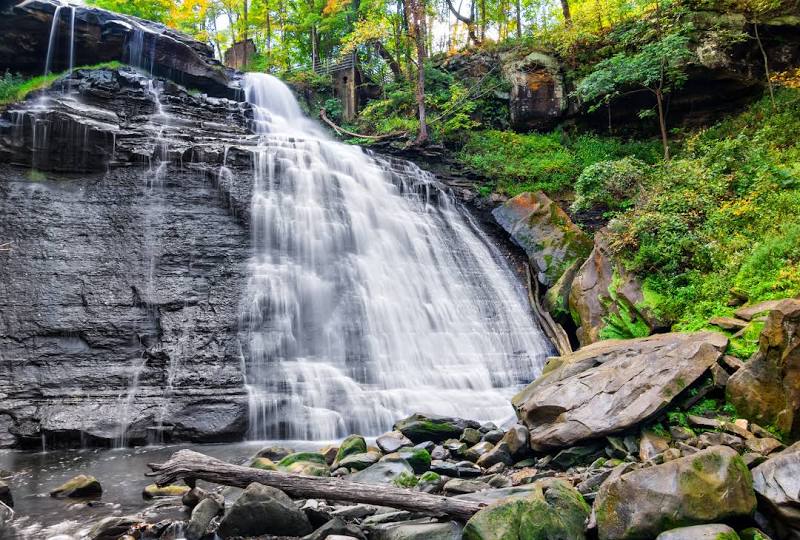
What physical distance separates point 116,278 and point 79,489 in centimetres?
550

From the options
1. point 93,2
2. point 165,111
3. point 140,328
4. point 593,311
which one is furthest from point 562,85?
point 93,2

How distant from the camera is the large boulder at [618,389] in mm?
6035

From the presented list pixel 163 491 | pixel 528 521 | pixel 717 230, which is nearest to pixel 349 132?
pixel 717 230

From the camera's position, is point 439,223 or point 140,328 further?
point 439,223

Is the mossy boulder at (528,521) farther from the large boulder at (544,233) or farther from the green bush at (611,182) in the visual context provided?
the large boulder at (544,233)

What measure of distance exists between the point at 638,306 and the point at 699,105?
12.6 metres

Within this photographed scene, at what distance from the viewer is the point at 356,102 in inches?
958

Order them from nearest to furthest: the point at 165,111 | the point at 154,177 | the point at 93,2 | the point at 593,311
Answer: the point at 593,311, the point at 154,177, the point at 165,111, the point at 93,2

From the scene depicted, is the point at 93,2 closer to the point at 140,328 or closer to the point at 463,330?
the point at 140,328

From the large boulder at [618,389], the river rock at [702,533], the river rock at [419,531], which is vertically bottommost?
the river rock at [419,531]

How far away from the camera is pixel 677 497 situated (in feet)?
12.7

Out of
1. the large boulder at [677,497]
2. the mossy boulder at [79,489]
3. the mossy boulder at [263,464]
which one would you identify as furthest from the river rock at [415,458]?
the mossy boulder at [79,489]

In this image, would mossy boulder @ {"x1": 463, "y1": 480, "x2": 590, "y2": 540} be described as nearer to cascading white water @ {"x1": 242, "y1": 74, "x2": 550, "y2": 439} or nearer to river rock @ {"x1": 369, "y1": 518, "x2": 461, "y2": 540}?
river rock @ {"x1": 369, "y1": 518, "x2": 461, "y2": 540}

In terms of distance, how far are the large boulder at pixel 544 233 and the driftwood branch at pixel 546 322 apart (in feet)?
1.02
